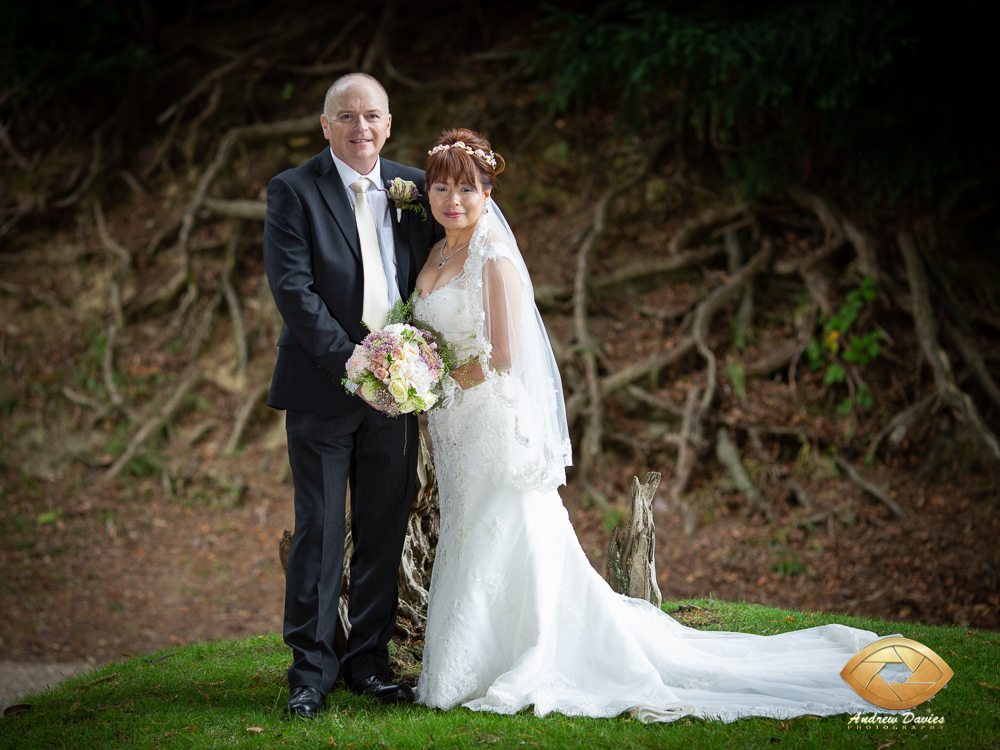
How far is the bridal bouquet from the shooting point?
120 inches

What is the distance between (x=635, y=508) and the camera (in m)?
4.03

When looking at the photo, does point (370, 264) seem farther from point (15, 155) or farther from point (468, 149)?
point (15, 155)

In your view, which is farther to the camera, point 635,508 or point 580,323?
point 580,323

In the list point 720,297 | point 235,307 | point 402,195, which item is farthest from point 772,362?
point 235,307

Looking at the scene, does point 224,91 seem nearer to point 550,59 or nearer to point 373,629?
point 550,59

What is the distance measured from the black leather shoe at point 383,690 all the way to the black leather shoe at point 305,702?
0.77ft

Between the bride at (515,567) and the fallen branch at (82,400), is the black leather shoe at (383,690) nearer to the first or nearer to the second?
the bride at (515,567)

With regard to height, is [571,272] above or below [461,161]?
above

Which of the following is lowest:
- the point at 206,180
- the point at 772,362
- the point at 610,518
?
the point at 610,518

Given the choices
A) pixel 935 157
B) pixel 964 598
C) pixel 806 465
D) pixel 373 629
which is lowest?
pixel 964 598

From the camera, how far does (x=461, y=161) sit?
131 inches

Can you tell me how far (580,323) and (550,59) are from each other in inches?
115

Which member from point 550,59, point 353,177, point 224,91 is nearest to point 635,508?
point 353,177

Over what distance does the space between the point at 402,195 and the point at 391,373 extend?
871 millimetres
